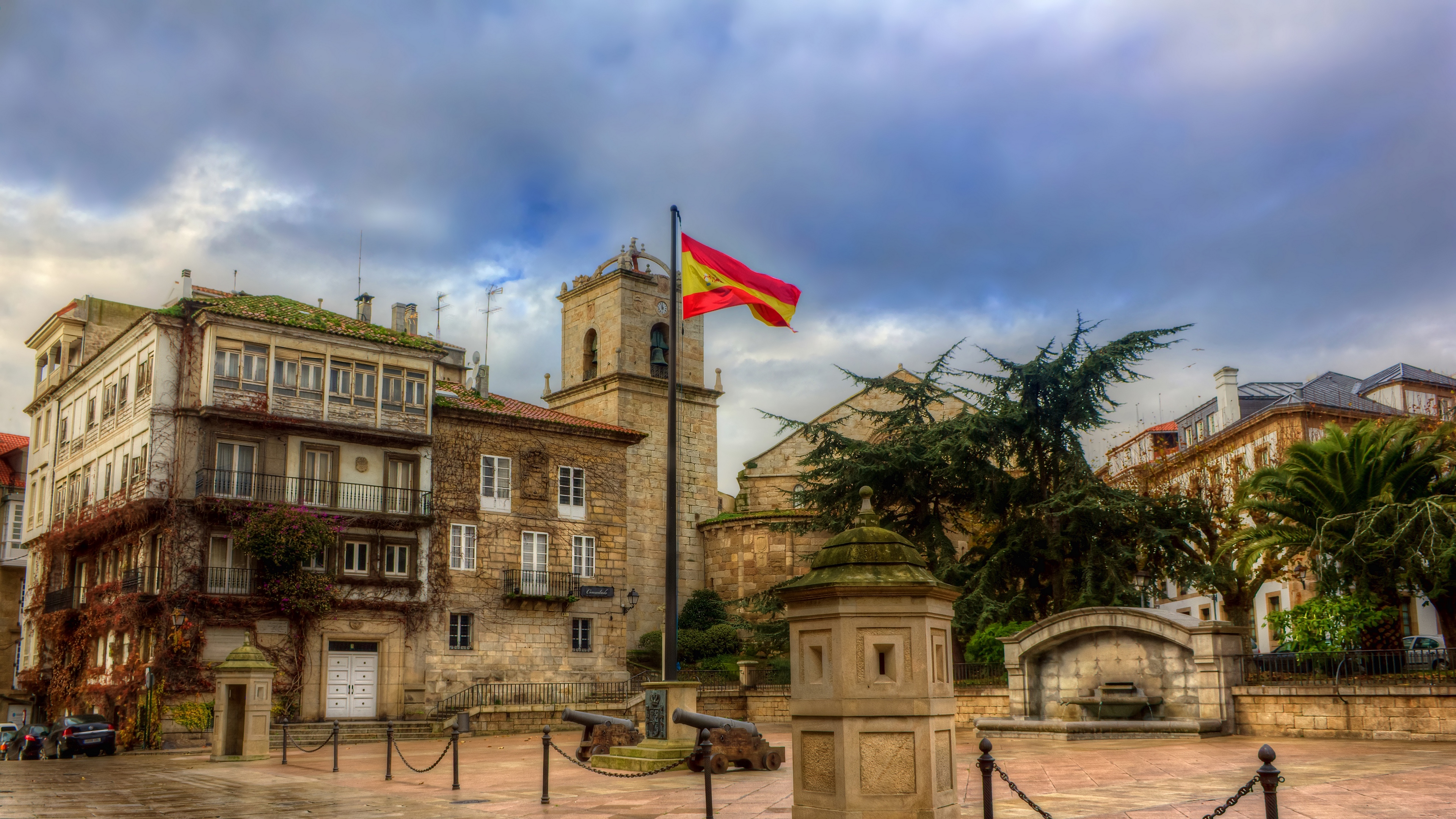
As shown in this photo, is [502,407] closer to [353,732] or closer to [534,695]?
[534,695]

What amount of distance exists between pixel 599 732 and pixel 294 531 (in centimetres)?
1588

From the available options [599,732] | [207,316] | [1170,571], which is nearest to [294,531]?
[207,316]

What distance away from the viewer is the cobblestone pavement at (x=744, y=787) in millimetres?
12023

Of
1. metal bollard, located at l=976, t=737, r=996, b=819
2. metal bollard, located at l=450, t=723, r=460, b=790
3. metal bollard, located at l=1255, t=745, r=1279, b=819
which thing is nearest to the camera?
metal bollard, located at l=1255, t=745, r=1279, b=819

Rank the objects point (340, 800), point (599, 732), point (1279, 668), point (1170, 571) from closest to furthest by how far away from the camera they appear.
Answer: point (340, 800)
point (599, 732)
point (1279, 668)
point (1170, 571)

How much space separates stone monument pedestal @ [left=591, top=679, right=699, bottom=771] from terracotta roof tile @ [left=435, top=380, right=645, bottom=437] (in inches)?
819

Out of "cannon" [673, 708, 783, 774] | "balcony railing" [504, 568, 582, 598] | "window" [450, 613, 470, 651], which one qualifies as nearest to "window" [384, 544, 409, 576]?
"window" [450, 613, 470, 651]

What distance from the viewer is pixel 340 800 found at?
14555 mm

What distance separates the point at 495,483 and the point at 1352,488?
78.0 ft

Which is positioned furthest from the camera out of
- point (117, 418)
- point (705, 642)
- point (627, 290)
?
point (627, 290)

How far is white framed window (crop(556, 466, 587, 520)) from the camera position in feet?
127

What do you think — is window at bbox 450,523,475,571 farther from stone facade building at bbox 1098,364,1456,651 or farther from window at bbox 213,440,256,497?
stone facade building at bbox 1098,364,1456,651

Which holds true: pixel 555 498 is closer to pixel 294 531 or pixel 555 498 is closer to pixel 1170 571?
pixel 294 531

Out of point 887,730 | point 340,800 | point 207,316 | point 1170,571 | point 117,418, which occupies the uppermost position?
point 207,316
